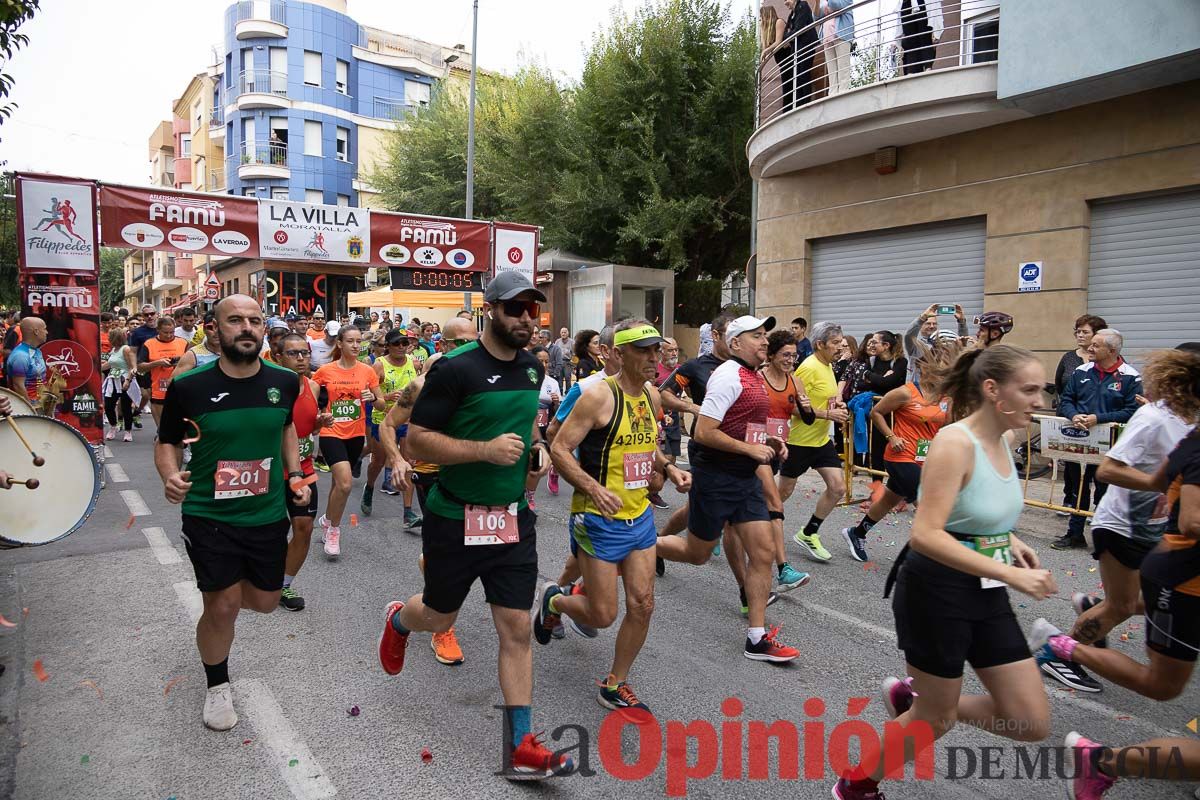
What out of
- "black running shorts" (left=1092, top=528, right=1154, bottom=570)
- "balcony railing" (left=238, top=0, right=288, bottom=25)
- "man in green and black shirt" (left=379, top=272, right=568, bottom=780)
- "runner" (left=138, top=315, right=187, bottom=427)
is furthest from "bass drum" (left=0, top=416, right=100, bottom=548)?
"balcony railing" (left=238, top=0, right=288, bottom=25)

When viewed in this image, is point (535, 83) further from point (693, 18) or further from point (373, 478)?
point (373, 478)

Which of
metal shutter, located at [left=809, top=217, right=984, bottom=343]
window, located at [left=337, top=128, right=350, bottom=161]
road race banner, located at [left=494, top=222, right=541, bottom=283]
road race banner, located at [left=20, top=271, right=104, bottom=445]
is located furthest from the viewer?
window, located at [left=337, top=128, right=350, bottom=161]

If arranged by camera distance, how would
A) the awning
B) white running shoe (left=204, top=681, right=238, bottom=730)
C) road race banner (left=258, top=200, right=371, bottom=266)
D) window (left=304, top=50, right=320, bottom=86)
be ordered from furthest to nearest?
window (left=304, top=50, right=320, bottom=86), the awning, road race banner (left=258, top=200, right=371, bottom=266), white running shoe (left=204, top=681, right=238, bottom=730)

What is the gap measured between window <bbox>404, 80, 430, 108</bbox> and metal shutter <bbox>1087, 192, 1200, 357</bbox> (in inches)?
1641

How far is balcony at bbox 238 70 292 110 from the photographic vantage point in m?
40.9

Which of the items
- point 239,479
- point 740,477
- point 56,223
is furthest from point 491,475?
point 56,223

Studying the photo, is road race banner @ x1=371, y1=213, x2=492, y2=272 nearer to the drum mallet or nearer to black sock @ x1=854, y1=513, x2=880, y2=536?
the drum mallet

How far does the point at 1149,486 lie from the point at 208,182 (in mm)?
53247

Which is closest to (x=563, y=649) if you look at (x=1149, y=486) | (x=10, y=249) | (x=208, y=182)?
(x=1149, y=486)

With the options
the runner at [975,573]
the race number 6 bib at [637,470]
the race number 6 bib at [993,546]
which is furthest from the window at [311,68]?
the race number 6 bib at [993,546]

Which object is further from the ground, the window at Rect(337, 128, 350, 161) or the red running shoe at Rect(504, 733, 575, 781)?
the window at Rect(337, 128, 350, 161)

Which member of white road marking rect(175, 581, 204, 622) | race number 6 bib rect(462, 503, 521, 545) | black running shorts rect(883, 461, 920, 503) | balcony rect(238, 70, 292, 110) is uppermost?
balcony rect(238, 70, 292, 110)

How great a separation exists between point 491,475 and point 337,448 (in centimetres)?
373

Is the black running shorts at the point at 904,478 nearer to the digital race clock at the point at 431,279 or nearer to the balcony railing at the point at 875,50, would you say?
the balcony railing at the point at 875,50
